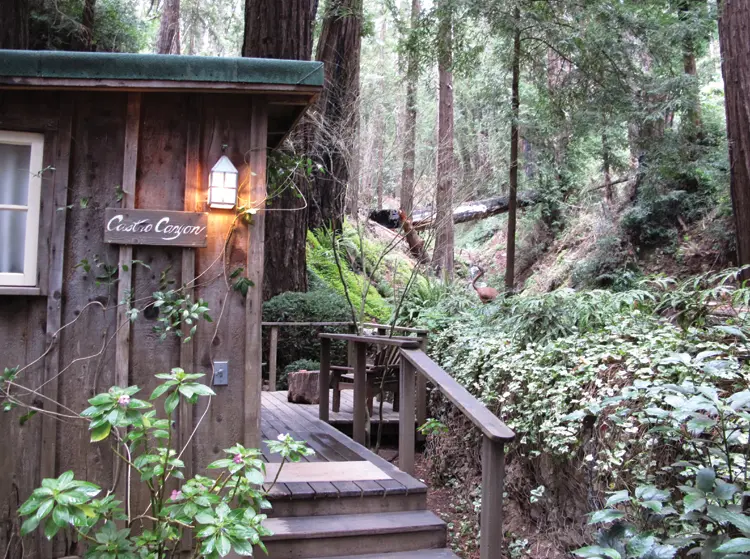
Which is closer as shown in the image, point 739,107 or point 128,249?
point 128,249

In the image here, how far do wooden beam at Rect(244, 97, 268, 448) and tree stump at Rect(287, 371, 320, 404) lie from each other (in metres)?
4.11

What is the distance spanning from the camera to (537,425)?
181 inches

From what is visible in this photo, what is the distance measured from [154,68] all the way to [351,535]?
9.74 ft

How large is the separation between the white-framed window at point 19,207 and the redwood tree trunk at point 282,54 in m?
5.83

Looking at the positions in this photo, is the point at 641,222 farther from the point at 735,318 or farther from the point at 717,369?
the point at 717,369

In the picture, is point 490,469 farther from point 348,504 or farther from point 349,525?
point 348,504

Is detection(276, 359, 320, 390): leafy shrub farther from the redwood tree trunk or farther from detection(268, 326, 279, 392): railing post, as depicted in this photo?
the redwood tree trunk

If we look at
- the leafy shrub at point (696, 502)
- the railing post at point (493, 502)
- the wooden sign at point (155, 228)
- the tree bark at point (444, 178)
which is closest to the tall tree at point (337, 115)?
the tree bark at point (444, 178)

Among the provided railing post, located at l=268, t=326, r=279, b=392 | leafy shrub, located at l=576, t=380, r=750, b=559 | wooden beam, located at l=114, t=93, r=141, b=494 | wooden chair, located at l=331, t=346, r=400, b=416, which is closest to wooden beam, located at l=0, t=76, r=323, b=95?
wooden beam, located at l=114, t=93, r=141, b=494

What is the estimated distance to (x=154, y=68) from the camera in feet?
11.5

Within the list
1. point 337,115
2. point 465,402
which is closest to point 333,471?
point 465,402

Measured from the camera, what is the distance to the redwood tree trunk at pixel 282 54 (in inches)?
384

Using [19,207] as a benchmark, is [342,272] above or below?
above

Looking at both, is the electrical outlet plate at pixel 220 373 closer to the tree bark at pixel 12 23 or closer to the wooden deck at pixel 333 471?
the wooden deck at pixel 333 471
